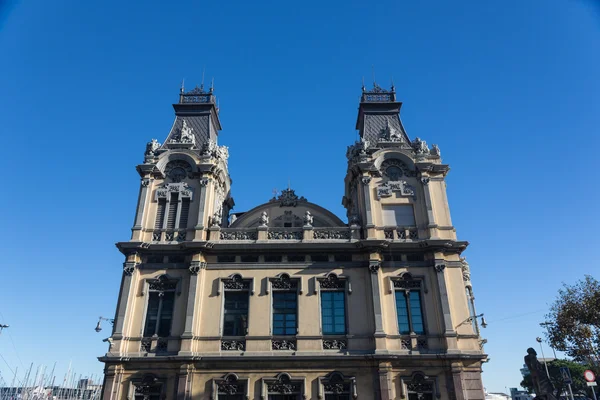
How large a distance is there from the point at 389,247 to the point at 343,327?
5.55 meters

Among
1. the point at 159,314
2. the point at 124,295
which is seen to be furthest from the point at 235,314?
the point at 124,295

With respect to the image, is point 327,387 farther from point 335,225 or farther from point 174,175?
point 174,175

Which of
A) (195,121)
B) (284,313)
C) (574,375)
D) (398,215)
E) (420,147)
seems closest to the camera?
(284,313)

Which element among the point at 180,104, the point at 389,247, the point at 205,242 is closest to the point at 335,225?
the point at 389,247

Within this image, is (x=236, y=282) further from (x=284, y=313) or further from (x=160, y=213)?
(x=160, y=213)

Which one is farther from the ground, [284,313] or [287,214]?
[287,214]

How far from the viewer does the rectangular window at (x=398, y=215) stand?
26.5 metres

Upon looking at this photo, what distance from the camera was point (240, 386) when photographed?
2186cm

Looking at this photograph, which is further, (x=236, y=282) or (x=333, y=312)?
(x=236, y=282)

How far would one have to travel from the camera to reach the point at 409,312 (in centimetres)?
2367

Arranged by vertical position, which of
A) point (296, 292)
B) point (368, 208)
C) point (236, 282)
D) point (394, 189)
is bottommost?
point (296, 292)

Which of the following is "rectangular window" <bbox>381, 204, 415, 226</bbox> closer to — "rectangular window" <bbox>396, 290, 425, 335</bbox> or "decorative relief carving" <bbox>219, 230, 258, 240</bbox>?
"rectangular window" <bbox>396, 290, 425, 335</bbox>

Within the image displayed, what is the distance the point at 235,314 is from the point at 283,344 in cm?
332

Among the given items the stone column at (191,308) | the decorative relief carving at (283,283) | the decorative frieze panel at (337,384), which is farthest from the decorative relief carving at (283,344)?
the stone column at (191,308)
